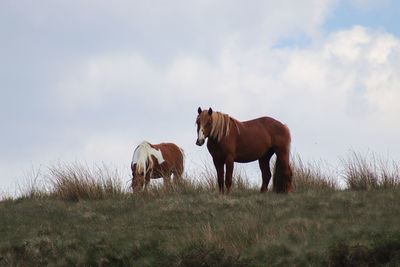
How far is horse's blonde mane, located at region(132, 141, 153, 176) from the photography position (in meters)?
13.1

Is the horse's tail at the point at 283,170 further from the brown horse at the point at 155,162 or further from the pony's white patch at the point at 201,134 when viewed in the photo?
the brown horse at the point at 155,162

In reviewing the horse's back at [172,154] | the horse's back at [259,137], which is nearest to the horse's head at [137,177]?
the horse's back at [172,154]

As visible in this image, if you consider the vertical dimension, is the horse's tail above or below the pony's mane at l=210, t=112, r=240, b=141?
below

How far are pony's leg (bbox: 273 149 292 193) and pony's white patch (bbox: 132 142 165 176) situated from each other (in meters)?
3.58

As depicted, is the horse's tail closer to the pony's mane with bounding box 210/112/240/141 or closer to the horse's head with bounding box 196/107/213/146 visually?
the pony's mane with bounding box 210/112/240/141

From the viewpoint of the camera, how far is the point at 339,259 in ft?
21.6

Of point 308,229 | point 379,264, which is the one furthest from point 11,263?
point 379,264

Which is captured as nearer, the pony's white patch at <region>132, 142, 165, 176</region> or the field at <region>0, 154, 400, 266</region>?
the field at <region>0, 154, 400, 266</region>

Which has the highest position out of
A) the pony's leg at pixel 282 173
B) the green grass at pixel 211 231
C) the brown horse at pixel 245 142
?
the brown horse at pixel 245 142

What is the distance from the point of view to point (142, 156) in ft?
43.8

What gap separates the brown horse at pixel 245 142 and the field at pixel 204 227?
0.59 metres

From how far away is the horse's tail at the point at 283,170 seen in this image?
11047mm

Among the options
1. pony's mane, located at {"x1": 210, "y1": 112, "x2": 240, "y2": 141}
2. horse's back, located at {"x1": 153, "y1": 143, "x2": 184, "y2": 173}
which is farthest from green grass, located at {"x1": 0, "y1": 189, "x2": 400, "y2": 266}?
horse's back, located at {"x1": 153, "y1": 143, "x2": 184, "y2": 173}

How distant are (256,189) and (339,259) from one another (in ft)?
20.0
